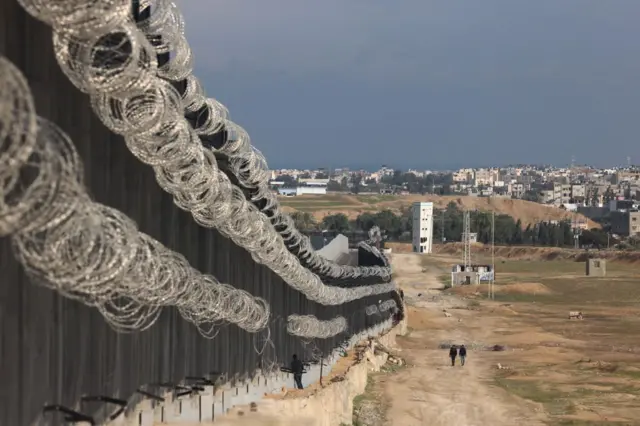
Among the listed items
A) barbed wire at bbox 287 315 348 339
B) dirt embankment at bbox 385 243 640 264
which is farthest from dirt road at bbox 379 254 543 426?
dirt embankment at bbox 385 243 640 264

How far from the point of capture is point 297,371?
25.7 meters

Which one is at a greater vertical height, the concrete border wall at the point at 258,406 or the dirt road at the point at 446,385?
the concrete border wall at the point at 258,406

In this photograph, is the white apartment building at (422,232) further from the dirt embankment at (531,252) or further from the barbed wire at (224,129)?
the barbed wire at (224,129)

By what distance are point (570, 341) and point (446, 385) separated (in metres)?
22.9

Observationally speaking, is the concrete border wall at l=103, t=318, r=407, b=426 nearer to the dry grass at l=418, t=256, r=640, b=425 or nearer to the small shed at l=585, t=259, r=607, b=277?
the dry grass at l=418, t=256, r=640, b=425

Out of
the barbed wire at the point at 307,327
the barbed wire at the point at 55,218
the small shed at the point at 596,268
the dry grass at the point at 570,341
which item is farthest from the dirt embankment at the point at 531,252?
the barbed wire at the point at 55,218

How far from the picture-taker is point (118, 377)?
10.9 m

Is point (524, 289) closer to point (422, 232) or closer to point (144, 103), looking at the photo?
point (422, 232)

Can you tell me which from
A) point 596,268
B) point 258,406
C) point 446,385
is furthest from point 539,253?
point 258,406

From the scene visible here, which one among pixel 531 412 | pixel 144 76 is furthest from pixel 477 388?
pixel 144 76

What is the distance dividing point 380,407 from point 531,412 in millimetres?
6023

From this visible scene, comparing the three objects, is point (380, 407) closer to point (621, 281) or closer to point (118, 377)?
point (118, 377)

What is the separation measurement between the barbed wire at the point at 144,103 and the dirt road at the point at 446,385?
21.1 m

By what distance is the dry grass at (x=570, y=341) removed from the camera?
38250 millimetres
